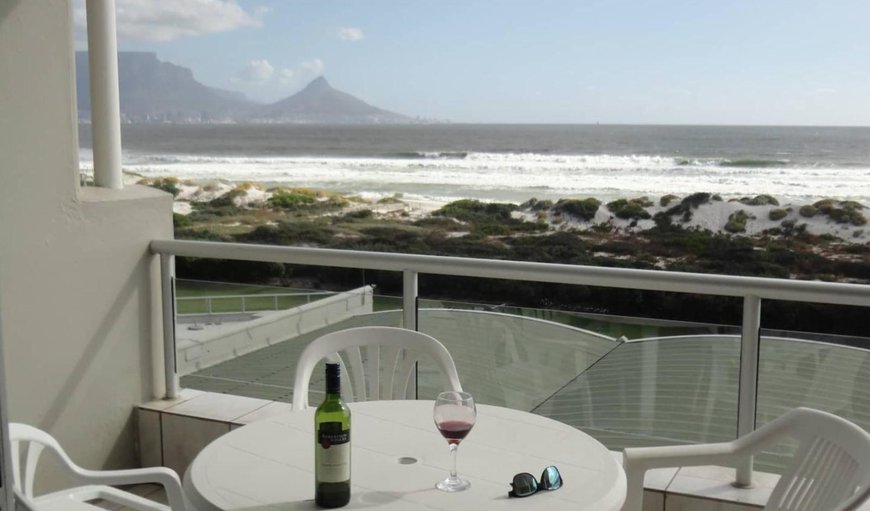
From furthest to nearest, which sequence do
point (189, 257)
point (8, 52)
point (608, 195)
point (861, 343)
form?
point (608, 195), point (189, 257), point (8, 52), point (861, 343)

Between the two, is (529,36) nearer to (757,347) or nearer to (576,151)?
(576,151)

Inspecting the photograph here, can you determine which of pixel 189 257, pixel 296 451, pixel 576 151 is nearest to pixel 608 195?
pixel 576 151

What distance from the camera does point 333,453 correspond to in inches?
61.5

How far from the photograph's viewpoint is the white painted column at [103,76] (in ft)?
13.2

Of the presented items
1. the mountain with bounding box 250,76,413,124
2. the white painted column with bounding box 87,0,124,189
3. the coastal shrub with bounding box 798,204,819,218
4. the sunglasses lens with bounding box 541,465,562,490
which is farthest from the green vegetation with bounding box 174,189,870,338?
the sunglasses lens with bounding box 541,465,562,490

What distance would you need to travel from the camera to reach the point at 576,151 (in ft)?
98.4

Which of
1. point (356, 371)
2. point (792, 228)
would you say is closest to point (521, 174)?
point (792, 228)

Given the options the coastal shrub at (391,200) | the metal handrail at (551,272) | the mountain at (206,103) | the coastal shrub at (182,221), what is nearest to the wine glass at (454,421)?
the metal handrail at (551,272)

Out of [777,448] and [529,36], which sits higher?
[529,36]

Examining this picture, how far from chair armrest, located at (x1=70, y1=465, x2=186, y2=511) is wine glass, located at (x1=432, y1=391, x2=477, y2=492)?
954 mm

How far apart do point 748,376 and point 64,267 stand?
2.61 m

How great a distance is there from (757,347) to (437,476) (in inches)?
59.7

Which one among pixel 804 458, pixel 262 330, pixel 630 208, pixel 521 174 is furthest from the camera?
pixel 521 174

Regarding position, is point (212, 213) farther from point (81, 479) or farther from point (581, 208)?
point (81, 479)
